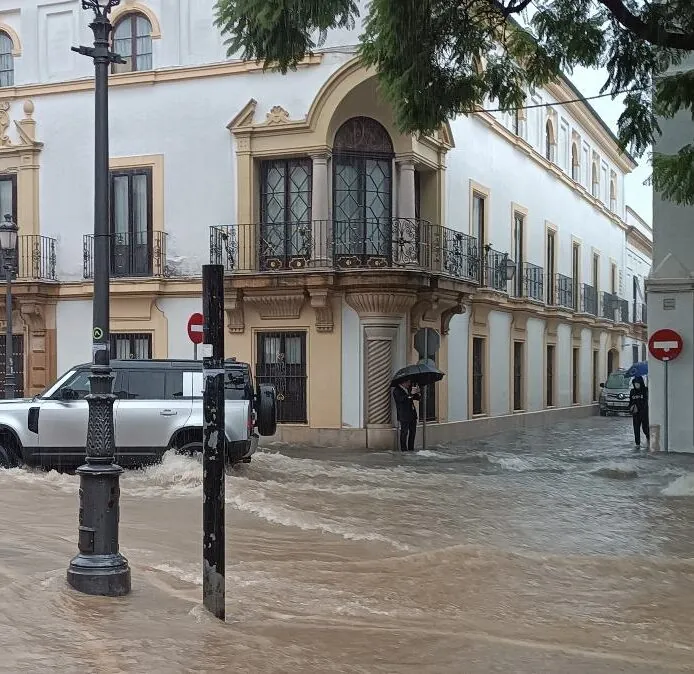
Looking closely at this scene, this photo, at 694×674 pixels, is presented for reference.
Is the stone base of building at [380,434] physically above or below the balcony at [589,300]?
below

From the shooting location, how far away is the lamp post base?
7.37 meters

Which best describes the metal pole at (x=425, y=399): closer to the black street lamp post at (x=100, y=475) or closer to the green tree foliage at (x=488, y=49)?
the green tree foliage at (x=488, y=49)

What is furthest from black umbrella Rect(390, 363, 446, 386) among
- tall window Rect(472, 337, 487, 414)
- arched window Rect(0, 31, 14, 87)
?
arched window Rect(0, 31, 14, 87)

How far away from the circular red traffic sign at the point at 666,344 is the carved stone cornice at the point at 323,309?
6.40 metres

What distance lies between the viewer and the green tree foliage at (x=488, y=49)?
35.5ft

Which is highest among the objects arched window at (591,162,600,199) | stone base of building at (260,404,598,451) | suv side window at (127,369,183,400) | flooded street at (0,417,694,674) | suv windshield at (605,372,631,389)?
arched window at (591,162,600,199)

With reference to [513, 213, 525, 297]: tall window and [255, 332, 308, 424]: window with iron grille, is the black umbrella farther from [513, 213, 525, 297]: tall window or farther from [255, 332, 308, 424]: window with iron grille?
[513, 213, 525, 297]: tall window

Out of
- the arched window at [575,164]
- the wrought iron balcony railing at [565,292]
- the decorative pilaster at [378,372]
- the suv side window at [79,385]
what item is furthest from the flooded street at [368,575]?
the arched window at [575,164]

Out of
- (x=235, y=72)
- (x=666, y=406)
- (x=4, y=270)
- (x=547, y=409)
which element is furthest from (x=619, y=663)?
(x=547, y=409)

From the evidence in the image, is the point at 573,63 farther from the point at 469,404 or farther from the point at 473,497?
the point at 469,404

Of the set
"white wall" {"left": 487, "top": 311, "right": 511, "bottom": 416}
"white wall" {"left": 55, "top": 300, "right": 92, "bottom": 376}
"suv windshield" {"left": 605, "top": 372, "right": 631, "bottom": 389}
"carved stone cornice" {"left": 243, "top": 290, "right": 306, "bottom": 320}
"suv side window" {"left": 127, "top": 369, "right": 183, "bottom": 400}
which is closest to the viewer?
"suv side window" {"left": 127, "top": 369, "right": 183, "bottom": 400}

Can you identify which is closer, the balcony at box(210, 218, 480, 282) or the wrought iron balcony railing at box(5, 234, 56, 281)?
the balcony at box(210, 218, 480, 282)

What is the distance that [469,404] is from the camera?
2595 centimetres

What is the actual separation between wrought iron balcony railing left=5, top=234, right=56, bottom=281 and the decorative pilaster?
25.4ft
